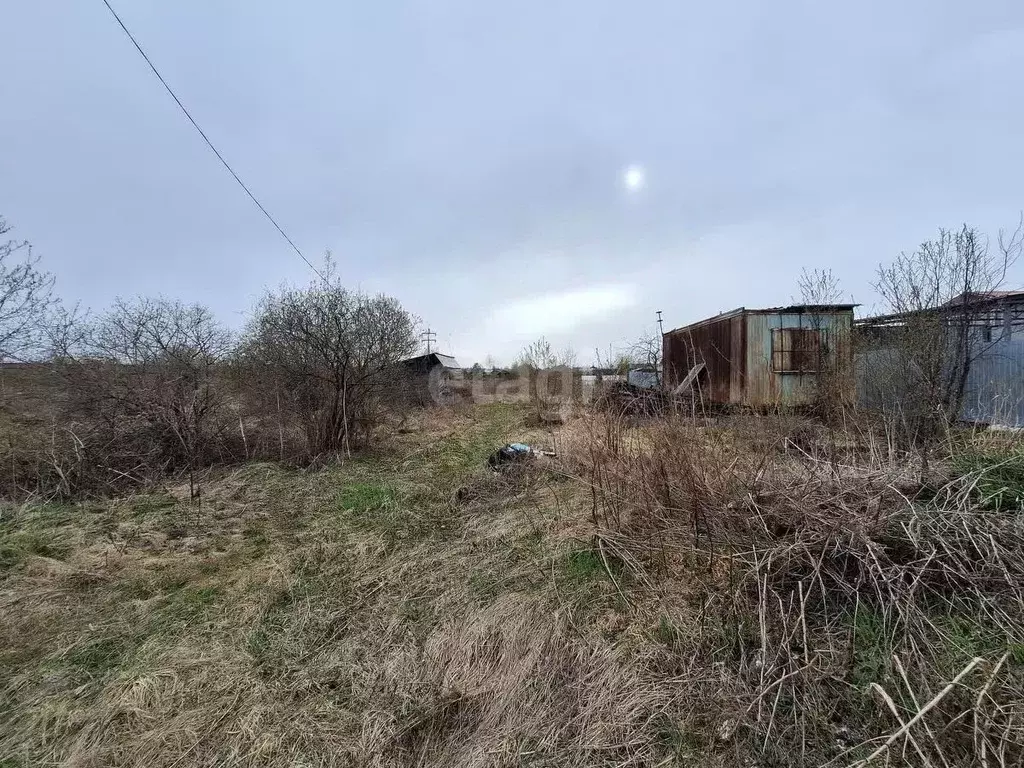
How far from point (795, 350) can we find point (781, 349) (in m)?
0.30

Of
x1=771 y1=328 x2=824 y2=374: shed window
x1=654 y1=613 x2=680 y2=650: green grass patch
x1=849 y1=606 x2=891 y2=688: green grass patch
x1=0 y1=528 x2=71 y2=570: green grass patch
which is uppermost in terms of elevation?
x1=771 y1=328 x2=824 y2=374: shed window

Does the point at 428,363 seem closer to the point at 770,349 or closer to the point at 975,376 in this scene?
the point at 770,349

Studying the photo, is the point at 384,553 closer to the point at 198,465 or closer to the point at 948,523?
the point at 948,523

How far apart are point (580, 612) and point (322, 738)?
4.77 ft

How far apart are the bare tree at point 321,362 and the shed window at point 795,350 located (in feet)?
30.3

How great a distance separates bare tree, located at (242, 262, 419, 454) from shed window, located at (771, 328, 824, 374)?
30.3 feet

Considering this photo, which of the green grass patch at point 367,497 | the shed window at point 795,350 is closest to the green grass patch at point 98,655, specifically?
the green grass patch at point 367,497

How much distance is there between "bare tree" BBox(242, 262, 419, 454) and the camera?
820 centimetres

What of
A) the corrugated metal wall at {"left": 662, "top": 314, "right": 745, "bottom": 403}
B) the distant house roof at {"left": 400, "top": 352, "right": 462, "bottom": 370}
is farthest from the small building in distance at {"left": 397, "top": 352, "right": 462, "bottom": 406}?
the corrugated metal wall at {"left": 662, "top": 314, "right": 745, "bottom": 403}

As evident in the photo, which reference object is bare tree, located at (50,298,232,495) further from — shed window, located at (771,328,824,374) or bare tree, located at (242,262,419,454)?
shed window, located at (771,328,824,374)

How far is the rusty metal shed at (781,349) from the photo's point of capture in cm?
959

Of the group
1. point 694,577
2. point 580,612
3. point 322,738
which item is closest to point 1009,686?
point 694,577

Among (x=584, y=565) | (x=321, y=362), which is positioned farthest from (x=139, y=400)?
(x=584, y=565)

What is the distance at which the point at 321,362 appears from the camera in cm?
842
